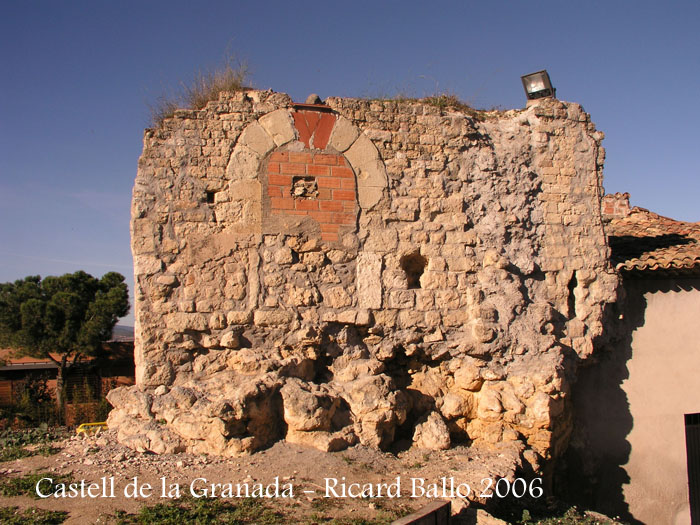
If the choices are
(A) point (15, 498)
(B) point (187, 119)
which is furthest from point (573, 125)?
(A) point (15, 498)

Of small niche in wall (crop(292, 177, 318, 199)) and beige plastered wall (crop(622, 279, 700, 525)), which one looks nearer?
small niche in wall (crop(292, 177, 318, 199))

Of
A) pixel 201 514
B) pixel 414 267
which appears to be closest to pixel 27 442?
pixel 201 514

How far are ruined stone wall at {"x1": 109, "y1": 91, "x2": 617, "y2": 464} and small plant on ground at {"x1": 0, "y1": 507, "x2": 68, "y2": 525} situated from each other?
39.6 inches

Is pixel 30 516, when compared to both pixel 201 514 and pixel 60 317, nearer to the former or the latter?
pixel 201 514

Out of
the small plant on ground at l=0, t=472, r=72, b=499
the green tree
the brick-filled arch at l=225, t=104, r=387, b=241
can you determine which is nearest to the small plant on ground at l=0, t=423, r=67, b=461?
the small plant on ground at l=0, t=472, r=72, b=499

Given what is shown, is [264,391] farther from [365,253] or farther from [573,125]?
[573,125]

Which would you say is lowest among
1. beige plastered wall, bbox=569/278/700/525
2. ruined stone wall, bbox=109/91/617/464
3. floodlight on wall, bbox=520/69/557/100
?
beige plastered wall, bbox=569/278/700/525

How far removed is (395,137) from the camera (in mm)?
5250

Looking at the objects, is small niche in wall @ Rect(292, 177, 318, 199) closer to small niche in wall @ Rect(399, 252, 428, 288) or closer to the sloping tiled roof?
small niche in wall @ Rect(399, 252, 428, 288)

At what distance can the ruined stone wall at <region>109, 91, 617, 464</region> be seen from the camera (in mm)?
4559

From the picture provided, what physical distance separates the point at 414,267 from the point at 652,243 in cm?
369

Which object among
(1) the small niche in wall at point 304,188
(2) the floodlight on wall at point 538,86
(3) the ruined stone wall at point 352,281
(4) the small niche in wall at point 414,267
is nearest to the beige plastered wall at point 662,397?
(3) the ruined stone wall at point 352,281

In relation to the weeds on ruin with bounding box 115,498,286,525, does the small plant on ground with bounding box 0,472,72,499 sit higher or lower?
higher

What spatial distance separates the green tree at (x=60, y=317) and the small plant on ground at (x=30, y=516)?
1145 cm
